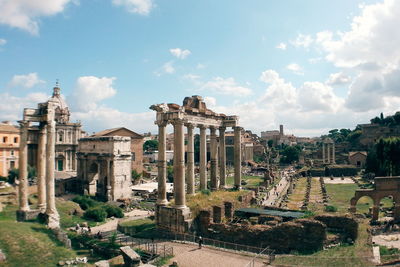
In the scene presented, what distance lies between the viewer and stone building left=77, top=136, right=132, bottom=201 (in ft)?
145

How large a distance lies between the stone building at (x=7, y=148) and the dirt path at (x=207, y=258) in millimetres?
41166

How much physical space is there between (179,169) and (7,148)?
39.4 meters

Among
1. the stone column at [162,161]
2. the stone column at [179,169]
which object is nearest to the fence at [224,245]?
the stone column at [179,169]

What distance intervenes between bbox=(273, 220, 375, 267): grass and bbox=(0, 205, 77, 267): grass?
11.6 m

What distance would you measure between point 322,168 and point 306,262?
244 ft

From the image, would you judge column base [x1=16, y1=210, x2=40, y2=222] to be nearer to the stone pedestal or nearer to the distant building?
the stone pedestal

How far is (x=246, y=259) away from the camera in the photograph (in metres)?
17.0

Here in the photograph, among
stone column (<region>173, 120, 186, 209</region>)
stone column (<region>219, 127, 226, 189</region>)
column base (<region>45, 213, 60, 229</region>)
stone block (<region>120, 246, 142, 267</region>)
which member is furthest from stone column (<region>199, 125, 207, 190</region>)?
stone block (<region>120, 246, 142, 267</region>)

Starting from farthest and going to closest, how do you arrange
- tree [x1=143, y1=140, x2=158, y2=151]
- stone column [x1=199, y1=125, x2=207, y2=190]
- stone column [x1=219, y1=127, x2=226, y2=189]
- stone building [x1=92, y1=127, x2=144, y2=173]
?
tree [x1=143, y1=140, x2=158, y2=151], stone building [x1=92, y1=127, x2=144, y2=173], stone column [x1=219, y1=127, x2=226, y2=189], stone column [x1=199, y1=125, x2=207, y2=190]

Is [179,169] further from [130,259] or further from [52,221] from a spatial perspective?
[52,221]

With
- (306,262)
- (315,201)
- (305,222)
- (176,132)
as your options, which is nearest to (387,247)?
(305,222)

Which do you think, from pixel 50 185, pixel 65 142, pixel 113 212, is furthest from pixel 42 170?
pixel 65 142

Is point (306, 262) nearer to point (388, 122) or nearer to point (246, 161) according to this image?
point (246, 161)

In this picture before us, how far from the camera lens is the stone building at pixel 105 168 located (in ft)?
145
